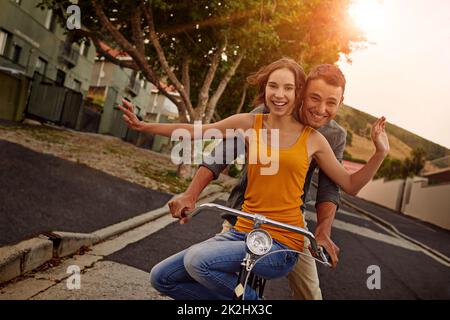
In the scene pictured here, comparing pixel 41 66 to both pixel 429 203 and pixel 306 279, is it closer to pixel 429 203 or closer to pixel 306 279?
pixel 429 203

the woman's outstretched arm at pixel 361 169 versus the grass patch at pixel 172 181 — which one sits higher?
the woman's outstretched arm at pixel 361 169

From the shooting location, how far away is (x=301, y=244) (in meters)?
2.08

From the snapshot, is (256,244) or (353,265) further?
(353,265)

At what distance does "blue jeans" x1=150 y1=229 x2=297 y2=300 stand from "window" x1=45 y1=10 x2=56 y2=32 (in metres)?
25.5

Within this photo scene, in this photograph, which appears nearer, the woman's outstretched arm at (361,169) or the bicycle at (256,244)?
the bicycle at (256,244)

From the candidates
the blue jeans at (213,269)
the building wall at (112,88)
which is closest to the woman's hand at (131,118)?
the blue jeans at (213,269)

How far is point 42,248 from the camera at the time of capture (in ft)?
13.2

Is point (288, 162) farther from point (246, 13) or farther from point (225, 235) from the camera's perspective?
point (246, 13)

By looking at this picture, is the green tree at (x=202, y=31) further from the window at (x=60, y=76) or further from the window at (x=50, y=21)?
the window at (x=60, y=76)

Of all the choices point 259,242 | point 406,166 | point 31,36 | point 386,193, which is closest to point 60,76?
point 31,36

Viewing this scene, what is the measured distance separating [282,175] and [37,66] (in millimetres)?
25431

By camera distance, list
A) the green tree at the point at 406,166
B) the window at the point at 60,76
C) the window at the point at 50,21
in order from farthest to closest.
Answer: the green tree at the point at 406,166, the window at the point at 60,76, the window at the point at 50,21

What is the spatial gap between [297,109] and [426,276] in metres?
7.78

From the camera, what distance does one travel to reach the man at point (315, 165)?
208 cm
